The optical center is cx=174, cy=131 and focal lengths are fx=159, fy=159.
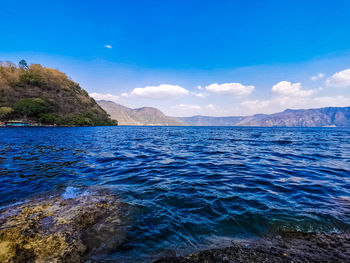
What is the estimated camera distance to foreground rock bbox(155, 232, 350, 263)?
3150 millimetres

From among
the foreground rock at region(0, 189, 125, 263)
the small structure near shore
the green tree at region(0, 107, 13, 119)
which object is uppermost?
the green tree at region(0, 107, 13, 119)

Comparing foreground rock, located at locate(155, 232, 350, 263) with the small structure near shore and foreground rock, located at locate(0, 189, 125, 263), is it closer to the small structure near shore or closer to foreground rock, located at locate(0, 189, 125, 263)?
foreground rock, located at locate(0, 189, 125, 263)

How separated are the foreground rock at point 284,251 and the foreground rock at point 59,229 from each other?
1.74m

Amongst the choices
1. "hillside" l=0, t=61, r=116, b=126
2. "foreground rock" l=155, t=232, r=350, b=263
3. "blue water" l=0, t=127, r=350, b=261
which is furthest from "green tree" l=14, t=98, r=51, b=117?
"foreground rock" l=155, t=232, r=350, b=263

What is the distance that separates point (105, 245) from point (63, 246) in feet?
2.84

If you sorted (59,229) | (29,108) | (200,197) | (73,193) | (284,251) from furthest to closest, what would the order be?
(29,108) → (73,193) → (200,197) → (59,229) → (284,251)

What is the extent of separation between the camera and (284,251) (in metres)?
3.43

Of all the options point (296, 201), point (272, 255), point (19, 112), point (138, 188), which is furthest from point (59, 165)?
point (19, 112)

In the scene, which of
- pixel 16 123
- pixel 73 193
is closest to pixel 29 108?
pixel 16 123

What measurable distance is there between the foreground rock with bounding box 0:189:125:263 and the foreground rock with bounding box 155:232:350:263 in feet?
5.71

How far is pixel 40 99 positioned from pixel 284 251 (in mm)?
149329

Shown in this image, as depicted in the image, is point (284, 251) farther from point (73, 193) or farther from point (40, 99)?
point (40, 99)

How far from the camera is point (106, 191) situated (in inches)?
275

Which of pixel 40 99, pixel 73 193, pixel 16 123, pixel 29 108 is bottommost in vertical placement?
pixel 73 193
